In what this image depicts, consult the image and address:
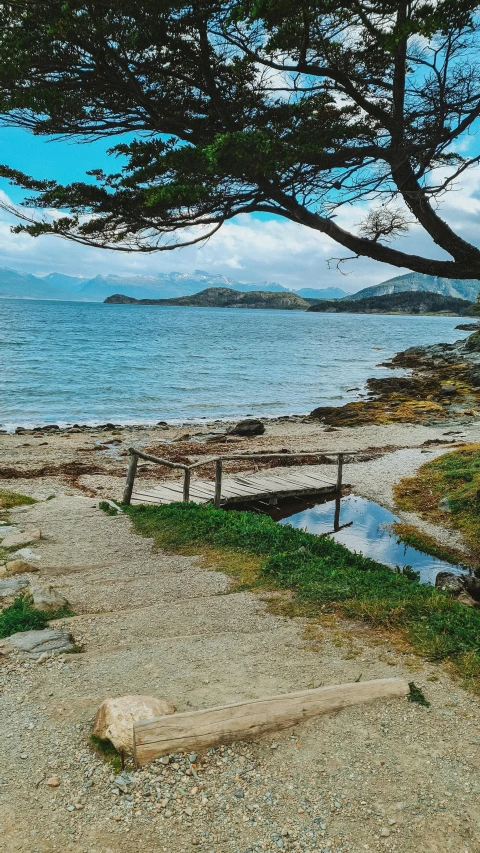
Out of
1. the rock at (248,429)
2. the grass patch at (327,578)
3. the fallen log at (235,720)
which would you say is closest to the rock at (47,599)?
the grass patch at (327,578)

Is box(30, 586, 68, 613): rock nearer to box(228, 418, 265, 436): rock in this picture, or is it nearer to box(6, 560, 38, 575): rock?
box(6, 560, 38, 575): rock

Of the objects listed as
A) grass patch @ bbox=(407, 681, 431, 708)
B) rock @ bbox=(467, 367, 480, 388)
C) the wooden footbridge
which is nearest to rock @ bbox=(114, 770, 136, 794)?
grass patch @ bbox=(407, 681, 431, 708)

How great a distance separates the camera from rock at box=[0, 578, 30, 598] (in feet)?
23.5

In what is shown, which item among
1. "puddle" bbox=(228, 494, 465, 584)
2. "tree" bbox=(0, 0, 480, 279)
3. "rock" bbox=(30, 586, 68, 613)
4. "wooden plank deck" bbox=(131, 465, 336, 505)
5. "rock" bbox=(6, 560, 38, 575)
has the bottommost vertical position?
"puddle" bbox=(228, 494, 465, 584)

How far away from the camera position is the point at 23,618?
6180mm

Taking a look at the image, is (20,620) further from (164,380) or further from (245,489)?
(164,380)

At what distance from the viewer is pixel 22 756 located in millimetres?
4039

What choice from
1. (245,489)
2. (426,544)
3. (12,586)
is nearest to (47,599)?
(12,586)

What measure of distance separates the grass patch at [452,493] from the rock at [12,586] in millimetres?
8183

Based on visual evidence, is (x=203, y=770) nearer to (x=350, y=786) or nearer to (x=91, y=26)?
(x=350, y=786)

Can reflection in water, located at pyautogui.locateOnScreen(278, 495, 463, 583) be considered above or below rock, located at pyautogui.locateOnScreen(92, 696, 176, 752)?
below

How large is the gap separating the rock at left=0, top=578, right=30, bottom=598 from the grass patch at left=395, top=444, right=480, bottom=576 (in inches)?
322

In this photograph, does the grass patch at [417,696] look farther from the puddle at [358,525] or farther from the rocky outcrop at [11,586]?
the puddle at [358,525]

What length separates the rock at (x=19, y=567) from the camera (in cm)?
805
